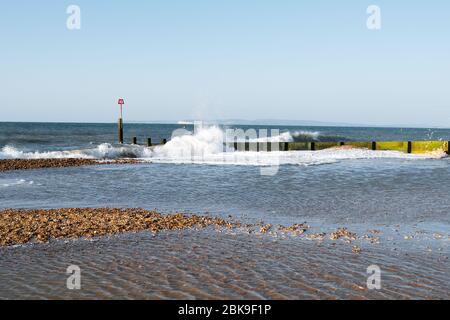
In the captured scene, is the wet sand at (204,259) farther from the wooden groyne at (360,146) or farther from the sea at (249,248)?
the wooden groyne at (360,146)

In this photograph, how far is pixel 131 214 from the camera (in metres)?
13.9

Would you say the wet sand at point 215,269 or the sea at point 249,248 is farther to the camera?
the sea at point 249,248

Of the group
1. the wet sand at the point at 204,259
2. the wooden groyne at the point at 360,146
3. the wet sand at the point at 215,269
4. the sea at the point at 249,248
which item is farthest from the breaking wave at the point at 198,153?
the wet sand at the point at 215,269

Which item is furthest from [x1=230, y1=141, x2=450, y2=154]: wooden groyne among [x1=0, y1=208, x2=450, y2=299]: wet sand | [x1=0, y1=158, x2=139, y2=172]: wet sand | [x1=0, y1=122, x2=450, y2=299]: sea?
[x1=0, y1=208, x2=450, y2=299]: wet sand

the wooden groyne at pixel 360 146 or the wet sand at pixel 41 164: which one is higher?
the wooden groyne at pixel 360 146

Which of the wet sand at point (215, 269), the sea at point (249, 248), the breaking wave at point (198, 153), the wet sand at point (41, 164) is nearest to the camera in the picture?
the wet sand at point (215, 269)

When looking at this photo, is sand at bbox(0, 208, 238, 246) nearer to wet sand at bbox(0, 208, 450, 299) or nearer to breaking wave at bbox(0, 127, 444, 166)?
wet sand at bbox(0, 208, 450, 299)

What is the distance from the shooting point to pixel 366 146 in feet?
163

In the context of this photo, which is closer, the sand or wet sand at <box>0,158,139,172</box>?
the sand

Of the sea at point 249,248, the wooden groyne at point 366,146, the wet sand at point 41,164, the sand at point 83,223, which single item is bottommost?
the sea at point 249,248

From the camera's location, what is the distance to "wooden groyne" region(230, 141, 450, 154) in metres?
46.3

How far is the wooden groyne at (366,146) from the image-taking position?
46312 mm
